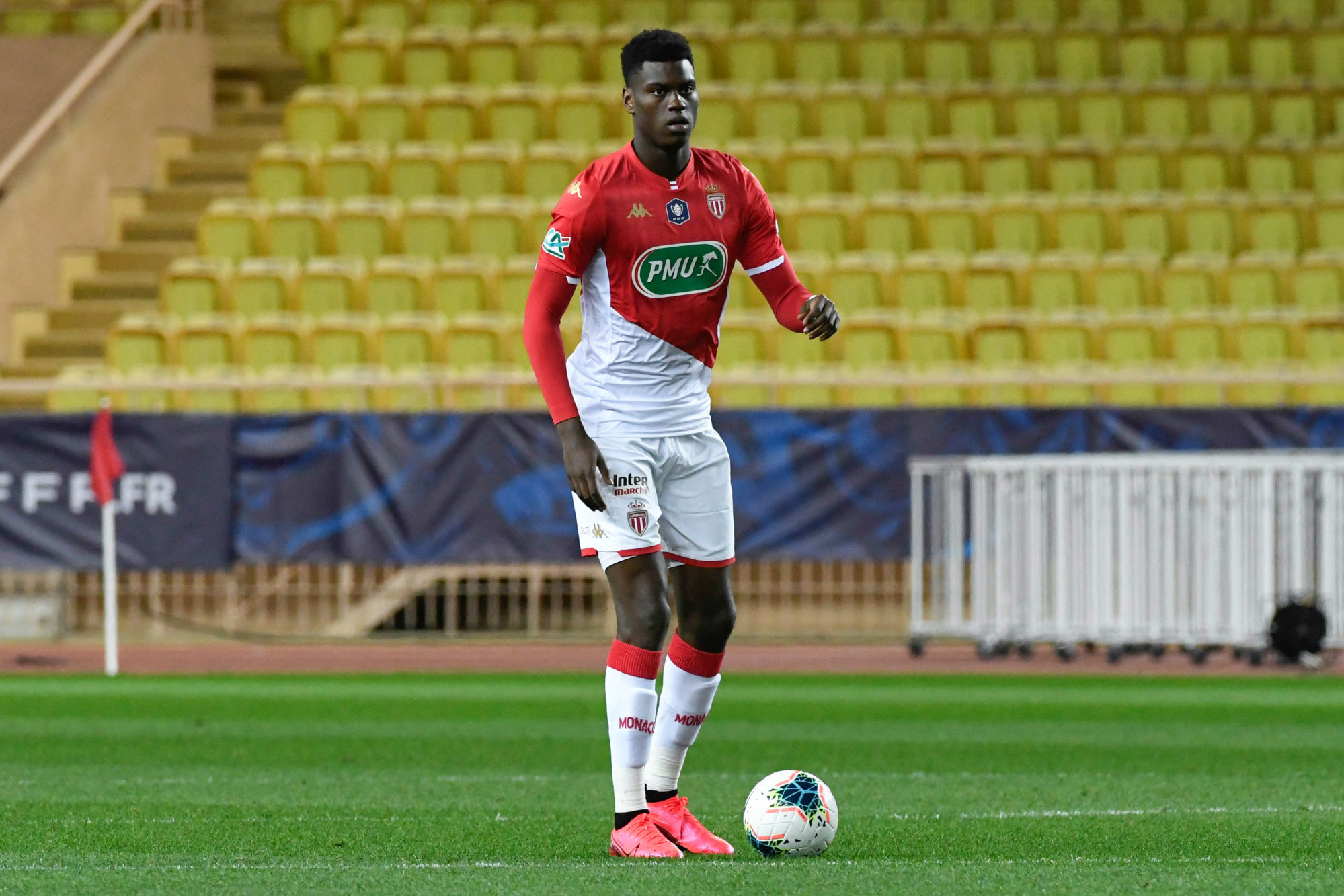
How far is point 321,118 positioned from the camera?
2008 centimetres

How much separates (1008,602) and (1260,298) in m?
4.98

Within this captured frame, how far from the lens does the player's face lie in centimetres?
571

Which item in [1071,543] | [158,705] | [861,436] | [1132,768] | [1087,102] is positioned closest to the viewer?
[1132,768]

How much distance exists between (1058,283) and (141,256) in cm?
909

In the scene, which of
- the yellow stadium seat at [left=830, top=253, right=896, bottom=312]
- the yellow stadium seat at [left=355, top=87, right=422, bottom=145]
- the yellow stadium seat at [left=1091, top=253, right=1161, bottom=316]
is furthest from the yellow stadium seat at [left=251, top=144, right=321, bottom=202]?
the yellow stadium seat at [left=1091, top=253, right=1161, bottom=316]

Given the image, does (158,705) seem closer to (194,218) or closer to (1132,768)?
(1132,768)

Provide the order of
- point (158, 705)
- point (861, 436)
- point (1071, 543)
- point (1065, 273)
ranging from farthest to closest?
point (1065, 273) → point (861, 436) → point (1071, 543) → point (158, 705)

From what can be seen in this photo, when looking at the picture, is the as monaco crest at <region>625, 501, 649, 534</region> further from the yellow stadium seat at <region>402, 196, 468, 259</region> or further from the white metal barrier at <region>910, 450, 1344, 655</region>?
the yellow stadium seat at <region>402, 196, 468, 259</region>

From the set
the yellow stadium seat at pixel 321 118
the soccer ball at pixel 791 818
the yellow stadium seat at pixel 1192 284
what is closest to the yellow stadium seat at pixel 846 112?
the yellow stadium seat at pixel 1192 284

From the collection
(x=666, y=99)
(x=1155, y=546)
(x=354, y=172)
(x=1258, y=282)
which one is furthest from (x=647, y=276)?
(x=354, y=172)

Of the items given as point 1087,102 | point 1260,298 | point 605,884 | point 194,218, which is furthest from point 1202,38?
point 605,884

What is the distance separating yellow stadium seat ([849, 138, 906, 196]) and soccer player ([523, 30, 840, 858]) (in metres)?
13.3

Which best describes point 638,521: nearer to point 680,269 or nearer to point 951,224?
point 680,269

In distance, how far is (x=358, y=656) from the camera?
15.6 metres
